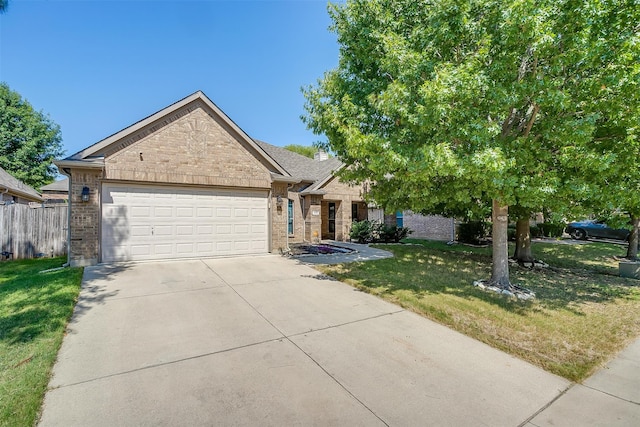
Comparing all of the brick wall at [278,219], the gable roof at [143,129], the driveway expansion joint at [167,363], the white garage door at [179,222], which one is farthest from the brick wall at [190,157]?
the driveway expansion joint at [167,363]

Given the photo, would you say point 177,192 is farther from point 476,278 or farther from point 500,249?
point 500,249

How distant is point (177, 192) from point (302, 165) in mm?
9721

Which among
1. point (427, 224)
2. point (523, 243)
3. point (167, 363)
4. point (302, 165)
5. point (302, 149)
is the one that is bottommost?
point (167, 363)

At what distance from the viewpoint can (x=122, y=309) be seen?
5.34 metres

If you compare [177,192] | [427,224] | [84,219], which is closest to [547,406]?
[177,192]

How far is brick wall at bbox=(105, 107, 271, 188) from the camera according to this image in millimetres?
9352

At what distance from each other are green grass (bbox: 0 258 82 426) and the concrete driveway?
14 centimetres

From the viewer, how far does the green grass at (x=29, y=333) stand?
2771mm

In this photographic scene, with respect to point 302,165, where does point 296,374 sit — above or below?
below

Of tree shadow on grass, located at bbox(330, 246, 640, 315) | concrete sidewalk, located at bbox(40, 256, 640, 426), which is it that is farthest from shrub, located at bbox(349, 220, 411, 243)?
concrete sidewalk, located at bbox(40, 256, 640, 426)

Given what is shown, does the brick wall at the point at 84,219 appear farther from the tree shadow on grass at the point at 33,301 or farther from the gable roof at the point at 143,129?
the tree shadow on grass at the point at 33,301

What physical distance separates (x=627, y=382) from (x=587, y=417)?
115 centimetres

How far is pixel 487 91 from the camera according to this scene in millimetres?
5660

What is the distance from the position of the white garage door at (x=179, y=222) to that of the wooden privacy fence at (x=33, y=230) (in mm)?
3632
